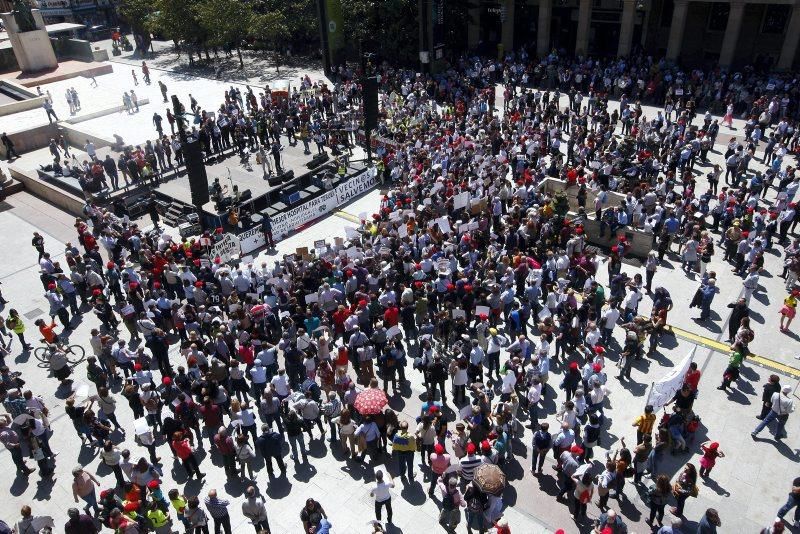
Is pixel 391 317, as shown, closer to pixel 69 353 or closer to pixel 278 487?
pixel 278 487

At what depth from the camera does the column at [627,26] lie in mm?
36031

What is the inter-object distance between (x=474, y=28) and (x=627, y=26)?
35.7 ft

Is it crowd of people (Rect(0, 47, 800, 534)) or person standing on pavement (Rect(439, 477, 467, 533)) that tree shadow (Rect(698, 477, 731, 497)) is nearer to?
crowd of people (Rect(0, 47, 800, 534))

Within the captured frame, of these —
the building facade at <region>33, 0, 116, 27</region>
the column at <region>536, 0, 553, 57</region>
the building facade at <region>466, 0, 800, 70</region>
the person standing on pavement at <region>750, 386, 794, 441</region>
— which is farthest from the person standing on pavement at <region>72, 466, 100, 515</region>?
the building facade at <region>33, 0, 116, 27</region>

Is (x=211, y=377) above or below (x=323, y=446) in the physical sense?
above

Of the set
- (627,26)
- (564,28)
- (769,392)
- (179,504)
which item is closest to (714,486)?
(769,392)

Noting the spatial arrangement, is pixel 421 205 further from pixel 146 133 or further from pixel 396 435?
pixel 146 133

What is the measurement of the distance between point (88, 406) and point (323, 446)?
5258mm

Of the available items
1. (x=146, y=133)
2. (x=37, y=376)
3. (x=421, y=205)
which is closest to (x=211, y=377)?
(x=37, y=376)

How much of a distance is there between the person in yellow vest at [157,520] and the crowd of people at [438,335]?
0.05m

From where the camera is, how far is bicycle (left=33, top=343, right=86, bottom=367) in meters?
16.7

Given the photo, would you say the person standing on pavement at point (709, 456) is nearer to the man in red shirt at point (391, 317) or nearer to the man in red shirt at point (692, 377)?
the man in red shirt at point (692, 377)

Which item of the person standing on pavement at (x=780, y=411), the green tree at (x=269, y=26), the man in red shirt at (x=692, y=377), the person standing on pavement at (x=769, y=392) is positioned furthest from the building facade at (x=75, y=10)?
the person standing on pavement at (x=780, y=411)

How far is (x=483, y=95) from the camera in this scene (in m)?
31.4
